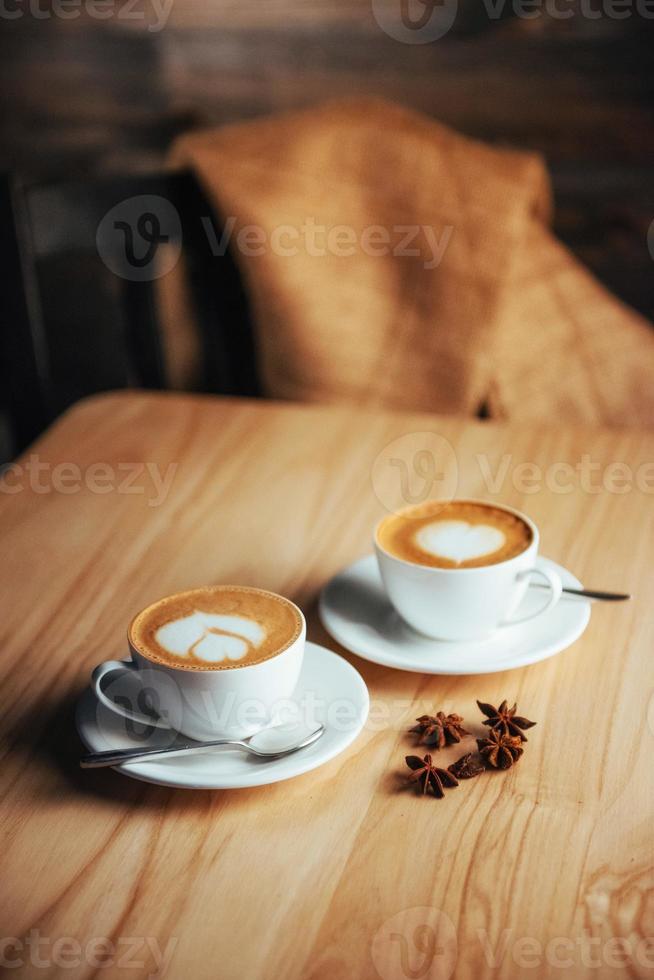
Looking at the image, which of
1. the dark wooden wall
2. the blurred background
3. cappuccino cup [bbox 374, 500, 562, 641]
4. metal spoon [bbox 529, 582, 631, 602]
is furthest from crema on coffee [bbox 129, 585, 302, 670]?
the dark wooden wall

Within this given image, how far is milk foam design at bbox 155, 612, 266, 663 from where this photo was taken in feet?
2.14

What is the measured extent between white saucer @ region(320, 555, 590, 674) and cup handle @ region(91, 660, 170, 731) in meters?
0.16

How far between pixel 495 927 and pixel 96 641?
0.39m

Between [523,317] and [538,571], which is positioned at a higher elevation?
[538,571]

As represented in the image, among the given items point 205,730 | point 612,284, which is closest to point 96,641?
point 205,730

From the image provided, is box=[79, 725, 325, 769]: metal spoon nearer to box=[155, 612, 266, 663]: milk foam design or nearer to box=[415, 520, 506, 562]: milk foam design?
box=[155, 612, 266, 663]: milk foam design

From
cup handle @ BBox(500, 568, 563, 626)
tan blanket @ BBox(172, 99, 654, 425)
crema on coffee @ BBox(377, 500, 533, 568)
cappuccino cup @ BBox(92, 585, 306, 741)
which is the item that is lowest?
tan blanket @ BBox(172, 99, 654, 425)

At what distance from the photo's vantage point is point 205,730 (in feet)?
2.11

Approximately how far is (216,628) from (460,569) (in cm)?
18

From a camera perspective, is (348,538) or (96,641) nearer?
(96,641)

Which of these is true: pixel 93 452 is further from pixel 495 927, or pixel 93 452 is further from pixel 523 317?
pixel 523 317

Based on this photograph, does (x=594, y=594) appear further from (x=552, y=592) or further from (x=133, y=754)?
(x=133, y=754)

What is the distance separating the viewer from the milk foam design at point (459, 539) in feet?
2.56

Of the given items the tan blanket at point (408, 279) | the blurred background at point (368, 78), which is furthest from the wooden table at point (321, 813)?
the blurred background at point (368, 78)
